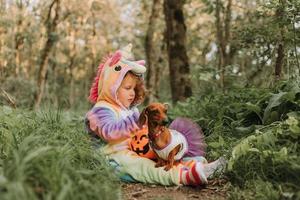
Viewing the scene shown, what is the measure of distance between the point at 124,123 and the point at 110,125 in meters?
0.14

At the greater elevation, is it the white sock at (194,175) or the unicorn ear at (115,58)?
the unicorn ear at (115,58)

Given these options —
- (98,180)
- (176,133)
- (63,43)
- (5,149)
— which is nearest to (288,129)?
(176,133)

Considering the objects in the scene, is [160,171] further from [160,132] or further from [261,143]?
[261,143]

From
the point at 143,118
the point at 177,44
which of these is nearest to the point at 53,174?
the point at 143,118

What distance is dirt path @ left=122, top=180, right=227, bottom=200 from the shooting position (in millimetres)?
4352

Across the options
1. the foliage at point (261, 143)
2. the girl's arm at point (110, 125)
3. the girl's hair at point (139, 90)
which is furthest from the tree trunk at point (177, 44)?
the girl's arm at point (110, 125)

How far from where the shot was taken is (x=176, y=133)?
4852 mm

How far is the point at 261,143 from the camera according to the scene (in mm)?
4539

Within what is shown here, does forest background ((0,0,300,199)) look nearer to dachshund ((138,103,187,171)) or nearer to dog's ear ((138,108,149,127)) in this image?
dachshund ((138,103,187,171))

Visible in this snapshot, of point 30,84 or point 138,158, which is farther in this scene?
point 30,84

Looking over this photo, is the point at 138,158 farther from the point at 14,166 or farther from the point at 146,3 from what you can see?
the point at 146,3

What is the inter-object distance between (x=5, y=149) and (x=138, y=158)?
3.95 feet

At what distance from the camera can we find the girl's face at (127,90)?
16.8 feet

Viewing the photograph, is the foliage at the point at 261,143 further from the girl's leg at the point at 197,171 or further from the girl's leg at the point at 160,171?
the girl's leg at the point at 160,171
